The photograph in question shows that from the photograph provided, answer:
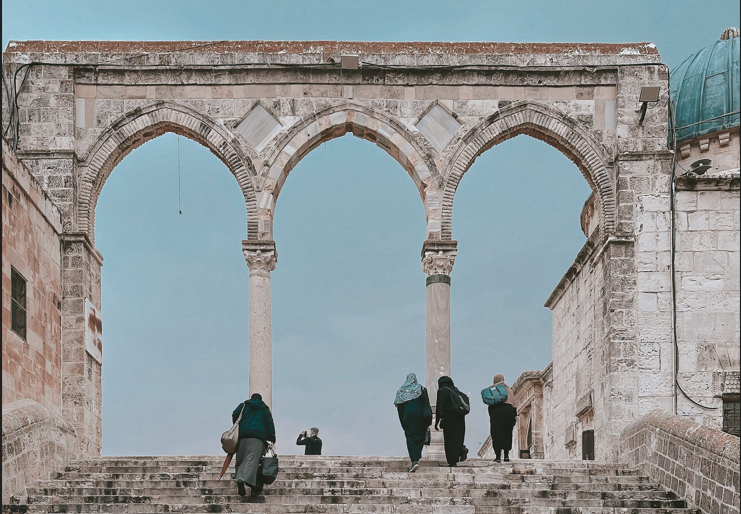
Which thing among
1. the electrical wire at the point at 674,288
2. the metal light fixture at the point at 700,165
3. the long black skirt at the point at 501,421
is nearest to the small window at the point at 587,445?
the electrical wire at the point at 674,288

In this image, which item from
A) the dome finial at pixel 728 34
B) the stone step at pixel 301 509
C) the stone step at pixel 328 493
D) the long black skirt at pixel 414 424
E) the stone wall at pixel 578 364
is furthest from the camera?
the dome finial at pixel 728 34

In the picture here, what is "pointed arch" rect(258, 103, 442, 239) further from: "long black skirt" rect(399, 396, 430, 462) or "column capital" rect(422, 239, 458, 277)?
"long black skirt" rect(399, 396, 430, 462)

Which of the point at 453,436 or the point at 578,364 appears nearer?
the point at 453,436

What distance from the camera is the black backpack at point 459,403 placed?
51.4ft

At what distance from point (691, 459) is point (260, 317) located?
23.1ft

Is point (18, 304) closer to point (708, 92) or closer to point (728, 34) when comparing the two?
point (708, 92)

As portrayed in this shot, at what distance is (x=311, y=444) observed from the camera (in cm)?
1989

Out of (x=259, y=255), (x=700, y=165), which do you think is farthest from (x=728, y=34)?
(x=259, y=255)

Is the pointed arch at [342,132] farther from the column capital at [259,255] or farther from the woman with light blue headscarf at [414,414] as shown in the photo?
the woman with light blue headscarf at [414,414]

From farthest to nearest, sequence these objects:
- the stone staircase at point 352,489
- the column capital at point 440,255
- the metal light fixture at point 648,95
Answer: the metal light fixture at point 648,95 → the column capital at point 440,255 → the stone staircase at point 352,489

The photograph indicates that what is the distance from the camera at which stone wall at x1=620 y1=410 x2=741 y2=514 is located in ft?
42.8

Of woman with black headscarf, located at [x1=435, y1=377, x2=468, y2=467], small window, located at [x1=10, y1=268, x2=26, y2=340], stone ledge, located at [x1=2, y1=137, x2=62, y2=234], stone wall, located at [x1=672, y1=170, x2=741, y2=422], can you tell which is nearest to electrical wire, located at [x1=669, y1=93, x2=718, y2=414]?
stone wall, located at [x1=672, y1=170, x2=741, y2=422]

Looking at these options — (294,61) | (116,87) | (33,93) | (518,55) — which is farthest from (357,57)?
(33,93)

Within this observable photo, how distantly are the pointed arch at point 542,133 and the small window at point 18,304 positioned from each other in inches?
256
